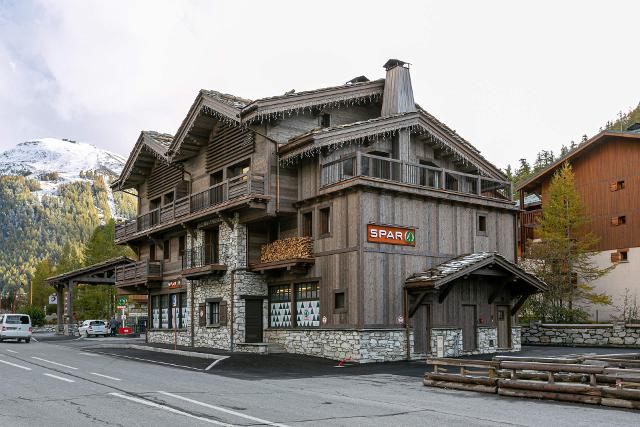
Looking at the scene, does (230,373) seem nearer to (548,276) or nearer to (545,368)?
(545,368)

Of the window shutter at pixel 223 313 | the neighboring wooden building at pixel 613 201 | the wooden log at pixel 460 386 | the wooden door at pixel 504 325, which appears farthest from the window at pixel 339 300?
the neighboring wooden building at pixel 613 201

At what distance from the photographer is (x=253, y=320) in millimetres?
31172

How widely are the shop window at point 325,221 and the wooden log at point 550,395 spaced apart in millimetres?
12965

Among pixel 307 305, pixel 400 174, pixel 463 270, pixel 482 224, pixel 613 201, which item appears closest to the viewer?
pixel 463 270

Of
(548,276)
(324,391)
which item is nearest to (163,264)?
(548,276)

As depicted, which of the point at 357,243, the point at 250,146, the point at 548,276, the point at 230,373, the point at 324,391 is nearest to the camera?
the point at 324,391

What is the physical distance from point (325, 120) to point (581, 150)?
69.2 feet

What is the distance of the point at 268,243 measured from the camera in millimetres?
31578

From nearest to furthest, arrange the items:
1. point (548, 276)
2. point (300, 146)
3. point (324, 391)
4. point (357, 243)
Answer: point (324, 391), point (357, 243), point (300, 146), point (548, 276)

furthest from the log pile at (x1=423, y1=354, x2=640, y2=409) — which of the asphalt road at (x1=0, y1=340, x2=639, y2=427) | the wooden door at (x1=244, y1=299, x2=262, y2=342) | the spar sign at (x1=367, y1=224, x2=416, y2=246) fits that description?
the wooden door at (x1=244, y1=299, x2=262, y2=342)

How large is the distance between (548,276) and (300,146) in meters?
19.0

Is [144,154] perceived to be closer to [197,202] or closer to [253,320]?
[197,202]

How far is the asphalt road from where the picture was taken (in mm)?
12062

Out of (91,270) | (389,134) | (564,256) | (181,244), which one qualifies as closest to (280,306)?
(389,134)
